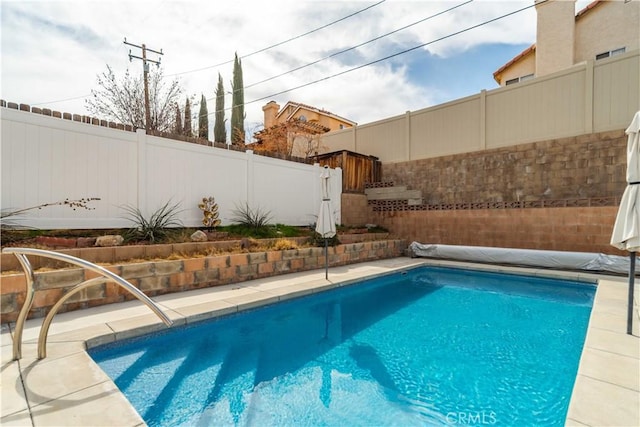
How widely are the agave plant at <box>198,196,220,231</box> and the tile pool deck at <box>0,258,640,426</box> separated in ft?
7.82

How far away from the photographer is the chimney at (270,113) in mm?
21123

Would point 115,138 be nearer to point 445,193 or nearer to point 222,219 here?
point 222,219

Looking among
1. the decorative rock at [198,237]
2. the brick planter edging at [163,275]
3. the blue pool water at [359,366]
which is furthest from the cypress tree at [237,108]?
the blue pool water at [359,366]

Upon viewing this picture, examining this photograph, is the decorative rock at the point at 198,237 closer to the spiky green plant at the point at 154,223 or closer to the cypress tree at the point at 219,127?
the spiky green plant at the point at 154,223

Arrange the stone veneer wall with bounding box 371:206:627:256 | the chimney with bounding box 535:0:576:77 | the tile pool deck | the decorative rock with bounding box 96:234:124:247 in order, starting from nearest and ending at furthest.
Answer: the tile pool deck → the decorative rock with bounding box 96:234:124:247 → the stone veneer wall with bounding box 371:206:627:256 → the chimney with bounding box 535:0:576:77

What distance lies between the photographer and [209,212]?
716cm

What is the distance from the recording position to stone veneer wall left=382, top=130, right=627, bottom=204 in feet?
25.2

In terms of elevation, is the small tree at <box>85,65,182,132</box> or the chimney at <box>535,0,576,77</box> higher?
the chimney at <box>535,0,576,77</box>

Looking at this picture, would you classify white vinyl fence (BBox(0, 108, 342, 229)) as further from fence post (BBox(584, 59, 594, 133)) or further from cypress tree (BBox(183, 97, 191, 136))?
cypress tree (BBox(183, 97, 191, 136))

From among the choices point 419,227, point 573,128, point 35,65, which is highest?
point 35,65

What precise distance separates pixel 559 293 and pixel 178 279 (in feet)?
23.7

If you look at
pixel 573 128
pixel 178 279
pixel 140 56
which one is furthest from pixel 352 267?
pixel 140 56

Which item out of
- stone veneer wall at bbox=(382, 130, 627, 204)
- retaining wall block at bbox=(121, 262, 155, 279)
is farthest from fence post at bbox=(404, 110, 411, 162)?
retaining wall block at bbox=(121, 262, 155, 279)

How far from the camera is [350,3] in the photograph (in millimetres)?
8805
